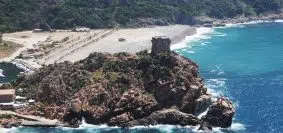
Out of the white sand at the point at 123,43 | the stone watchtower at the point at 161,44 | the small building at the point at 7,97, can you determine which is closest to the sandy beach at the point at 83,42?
the white sand at the point at 123,43

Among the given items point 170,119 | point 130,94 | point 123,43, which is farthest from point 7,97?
point 123,43

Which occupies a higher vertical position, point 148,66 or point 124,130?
point 148,66

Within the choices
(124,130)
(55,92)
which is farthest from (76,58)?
(124,130)

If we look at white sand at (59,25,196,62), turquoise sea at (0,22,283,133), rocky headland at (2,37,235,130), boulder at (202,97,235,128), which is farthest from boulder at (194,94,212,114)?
white sand at (59,25,196,62)

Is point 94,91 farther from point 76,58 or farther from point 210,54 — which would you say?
point 210,54

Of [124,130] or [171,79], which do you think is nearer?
[124,130]

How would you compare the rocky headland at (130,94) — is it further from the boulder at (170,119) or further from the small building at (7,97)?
the small building at (7,97)

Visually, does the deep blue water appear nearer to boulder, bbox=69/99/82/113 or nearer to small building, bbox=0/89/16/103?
boulder, bbox=69/99/82/113

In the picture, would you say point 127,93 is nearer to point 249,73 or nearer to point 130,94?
point 130,94
